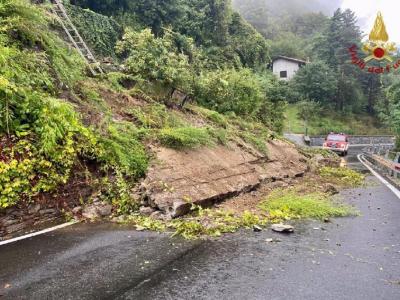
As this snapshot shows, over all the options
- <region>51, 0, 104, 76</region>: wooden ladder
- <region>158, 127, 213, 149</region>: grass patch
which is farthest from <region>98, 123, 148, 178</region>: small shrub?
<region>51, 0, 104, 76</region>: wooden ladder

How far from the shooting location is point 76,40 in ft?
59.9

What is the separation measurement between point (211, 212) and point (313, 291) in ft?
13.2

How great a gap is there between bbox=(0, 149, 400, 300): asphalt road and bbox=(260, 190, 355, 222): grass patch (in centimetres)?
104

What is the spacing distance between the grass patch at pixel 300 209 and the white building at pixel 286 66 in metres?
66.4

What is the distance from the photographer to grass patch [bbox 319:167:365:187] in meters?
15.2

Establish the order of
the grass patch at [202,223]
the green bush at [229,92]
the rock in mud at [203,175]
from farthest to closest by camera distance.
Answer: the green bush at [229,92], the rock in mud at [203,175], the grass patch at [202,223]

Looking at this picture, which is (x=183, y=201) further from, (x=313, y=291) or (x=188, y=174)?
(x=313, y=291)

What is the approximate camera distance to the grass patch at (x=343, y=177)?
15156 mm

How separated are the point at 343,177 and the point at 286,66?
2453 inches

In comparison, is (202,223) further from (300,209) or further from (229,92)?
(229,92)

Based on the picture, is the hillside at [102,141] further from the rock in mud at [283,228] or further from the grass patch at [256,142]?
the rock in mud at [283,228]

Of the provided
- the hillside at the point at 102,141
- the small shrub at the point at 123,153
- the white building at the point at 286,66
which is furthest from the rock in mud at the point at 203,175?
the white building at the point at 286,66

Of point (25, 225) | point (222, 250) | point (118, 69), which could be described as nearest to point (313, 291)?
point (222, 250)

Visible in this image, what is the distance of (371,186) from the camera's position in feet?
48.2
